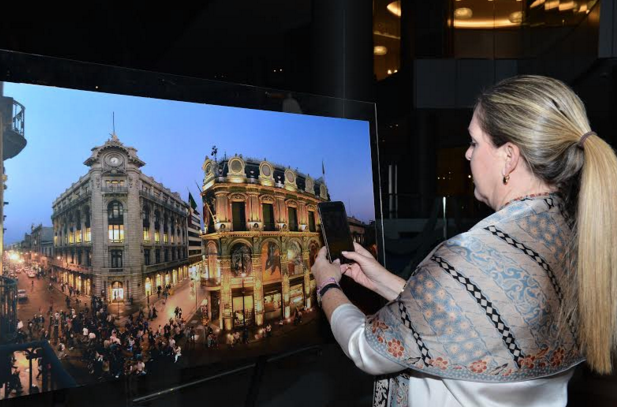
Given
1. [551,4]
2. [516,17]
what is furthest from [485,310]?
[516,17]

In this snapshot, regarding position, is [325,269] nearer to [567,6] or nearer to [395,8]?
[567,6]

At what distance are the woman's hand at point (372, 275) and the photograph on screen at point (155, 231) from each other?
20cm

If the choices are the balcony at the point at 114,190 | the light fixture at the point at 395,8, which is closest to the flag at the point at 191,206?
the balcony at the point at 114,190

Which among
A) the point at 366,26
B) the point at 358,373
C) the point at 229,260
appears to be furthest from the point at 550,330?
the point at 366,26

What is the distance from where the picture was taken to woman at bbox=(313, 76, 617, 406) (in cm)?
109

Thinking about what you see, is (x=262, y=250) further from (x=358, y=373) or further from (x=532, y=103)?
(x=358, y=373)

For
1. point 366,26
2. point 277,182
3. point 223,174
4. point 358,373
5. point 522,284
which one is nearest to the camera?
point 522,284

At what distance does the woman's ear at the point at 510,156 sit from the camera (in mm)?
1191

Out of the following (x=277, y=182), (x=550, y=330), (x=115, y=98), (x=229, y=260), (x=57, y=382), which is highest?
(x=115, y=98)

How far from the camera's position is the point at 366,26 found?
173 inches

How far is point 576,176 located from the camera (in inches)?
46.9

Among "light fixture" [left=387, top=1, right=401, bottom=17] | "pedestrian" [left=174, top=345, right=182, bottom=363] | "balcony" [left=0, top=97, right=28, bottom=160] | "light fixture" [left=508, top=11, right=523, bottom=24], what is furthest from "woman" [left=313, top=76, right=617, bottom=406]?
"light fixture" [left=387, top=1, right=401, bottom=17]

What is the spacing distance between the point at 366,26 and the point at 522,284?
3.62 m

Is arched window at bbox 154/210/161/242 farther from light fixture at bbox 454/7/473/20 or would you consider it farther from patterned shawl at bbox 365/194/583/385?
light fixture at bbox 454/7/473/20
